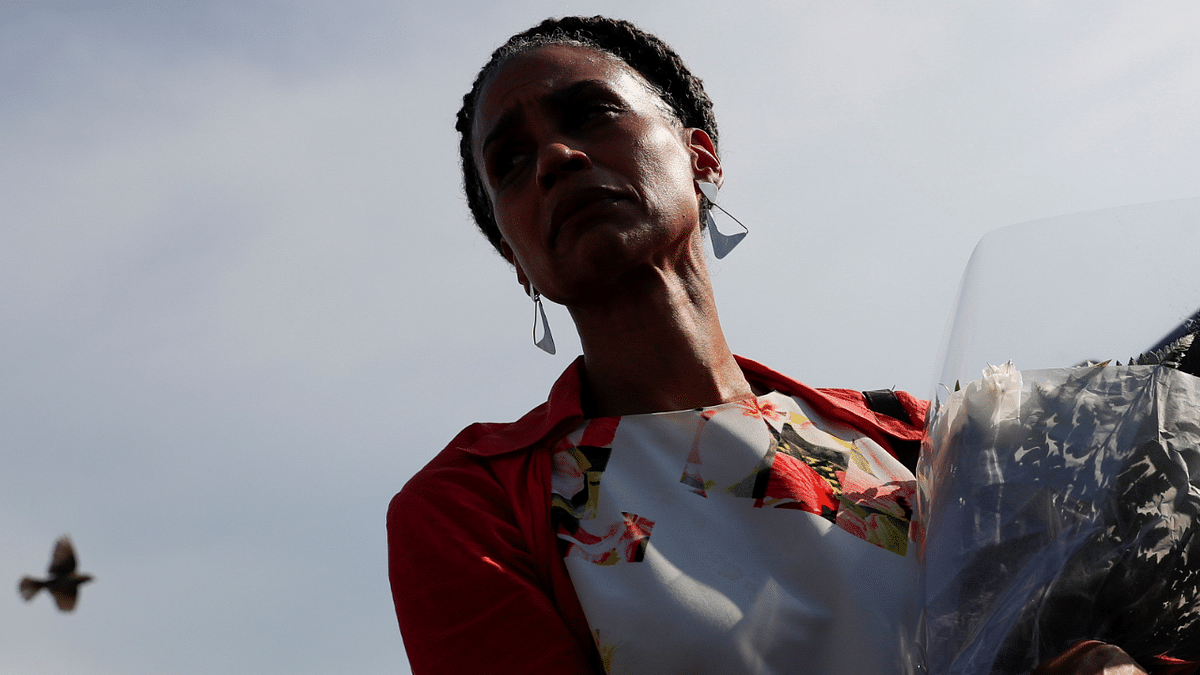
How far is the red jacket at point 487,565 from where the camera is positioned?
6.47 ft

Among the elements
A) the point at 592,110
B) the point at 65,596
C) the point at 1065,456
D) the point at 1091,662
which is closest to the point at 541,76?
the point at 592,110

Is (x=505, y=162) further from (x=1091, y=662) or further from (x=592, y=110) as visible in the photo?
(x=1091, y=662)

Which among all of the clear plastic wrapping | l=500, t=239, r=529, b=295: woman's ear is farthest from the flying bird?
the clear plastic wrapping

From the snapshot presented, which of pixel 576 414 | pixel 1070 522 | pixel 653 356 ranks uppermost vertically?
pixel 653 356

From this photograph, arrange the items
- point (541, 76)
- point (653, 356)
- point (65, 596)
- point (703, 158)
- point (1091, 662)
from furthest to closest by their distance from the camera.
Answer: point (65, 596) → point (703, 158) → point (541, 76) → point (653, 356) → point (1091, 662)

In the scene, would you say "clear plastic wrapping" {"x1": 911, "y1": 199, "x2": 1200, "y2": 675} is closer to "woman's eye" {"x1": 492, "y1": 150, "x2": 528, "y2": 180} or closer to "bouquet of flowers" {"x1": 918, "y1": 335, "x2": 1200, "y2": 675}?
"bouquet of flowers" {"x1": 918, "y1": 335, "x2": 1200, "y2": 675}

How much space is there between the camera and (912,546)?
193 centimetres

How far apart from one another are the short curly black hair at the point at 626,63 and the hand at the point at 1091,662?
1967mm

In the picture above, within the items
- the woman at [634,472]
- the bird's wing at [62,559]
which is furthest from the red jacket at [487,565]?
the bird's wing at [62,559]

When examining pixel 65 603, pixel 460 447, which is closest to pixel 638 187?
pixel 460 447

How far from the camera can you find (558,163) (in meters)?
2.52

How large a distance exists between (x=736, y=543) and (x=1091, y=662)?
0.75 meters

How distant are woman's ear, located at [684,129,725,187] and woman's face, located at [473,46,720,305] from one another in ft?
0.40

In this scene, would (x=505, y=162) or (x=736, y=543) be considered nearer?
(x=736, y=543)
